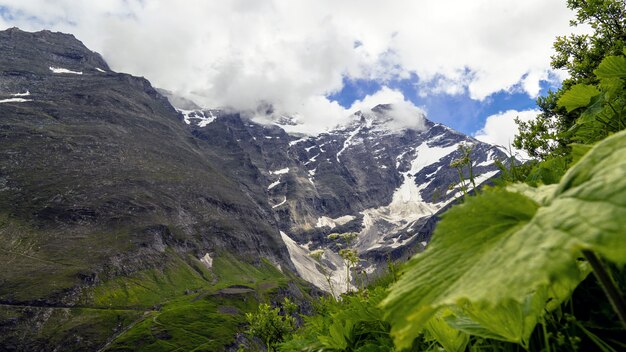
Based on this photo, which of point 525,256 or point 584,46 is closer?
point 525,256

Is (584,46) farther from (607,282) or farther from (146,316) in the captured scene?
(146,316)

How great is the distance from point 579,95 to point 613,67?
503mm

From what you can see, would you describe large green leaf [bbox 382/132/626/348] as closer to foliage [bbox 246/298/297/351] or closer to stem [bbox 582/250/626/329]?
stem [bbox 582/250/626/329]

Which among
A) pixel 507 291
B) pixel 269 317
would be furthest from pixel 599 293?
pixel 269 317

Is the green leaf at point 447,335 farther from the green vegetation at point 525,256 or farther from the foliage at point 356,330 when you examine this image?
the foliage at point 356,330

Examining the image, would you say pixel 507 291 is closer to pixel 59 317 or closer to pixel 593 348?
pixel 593 348

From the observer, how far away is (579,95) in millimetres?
3830

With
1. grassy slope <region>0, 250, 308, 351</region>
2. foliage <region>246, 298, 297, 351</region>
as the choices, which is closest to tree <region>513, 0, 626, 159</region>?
foliage <region>246, 298, 297, 351</region>

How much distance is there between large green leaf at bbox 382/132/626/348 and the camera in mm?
830

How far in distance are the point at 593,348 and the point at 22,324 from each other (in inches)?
6491

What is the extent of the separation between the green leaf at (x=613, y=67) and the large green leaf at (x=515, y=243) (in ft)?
9.20

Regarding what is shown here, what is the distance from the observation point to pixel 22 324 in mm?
128125

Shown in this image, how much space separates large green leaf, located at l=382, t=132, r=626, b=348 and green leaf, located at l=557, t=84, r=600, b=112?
3.12m

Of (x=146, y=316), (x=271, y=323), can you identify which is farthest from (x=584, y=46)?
(x=146, y=316)
